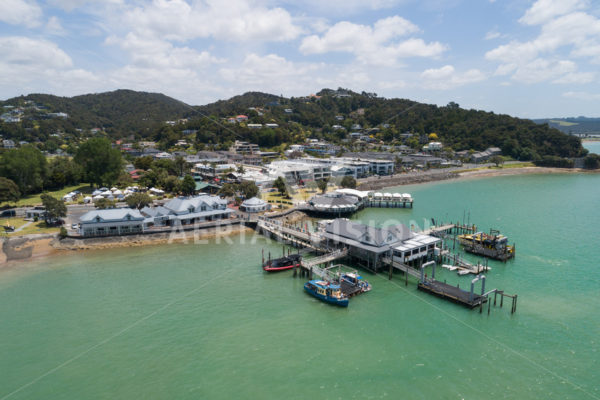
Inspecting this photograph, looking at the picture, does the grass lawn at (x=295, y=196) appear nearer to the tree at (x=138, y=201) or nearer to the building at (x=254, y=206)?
the building at (x=254, y=206)

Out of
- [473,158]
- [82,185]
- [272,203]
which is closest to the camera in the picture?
[272,203]

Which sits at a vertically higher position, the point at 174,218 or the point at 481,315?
the point at 174,218

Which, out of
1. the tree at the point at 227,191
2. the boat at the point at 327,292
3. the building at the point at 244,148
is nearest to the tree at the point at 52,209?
the tree at the point at 227,191

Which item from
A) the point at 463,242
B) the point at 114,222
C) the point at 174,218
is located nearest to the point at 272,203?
the point at 174,218

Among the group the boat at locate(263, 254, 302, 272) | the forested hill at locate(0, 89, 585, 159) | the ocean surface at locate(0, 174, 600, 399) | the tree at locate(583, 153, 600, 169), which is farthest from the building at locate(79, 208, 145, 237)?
the tree at locate(583, 153, 600, 169)

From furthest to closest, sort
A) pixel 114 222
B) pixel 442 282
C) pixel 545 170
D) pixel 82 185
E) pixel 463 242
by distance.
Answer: pixel 545 170 < pixel 82 185 < pixel 114 222 < pixel 463 242 < pixel 442 282

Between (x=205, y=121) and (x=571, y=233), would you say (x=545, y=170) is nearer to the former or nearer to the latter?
(x=571, y=233)
